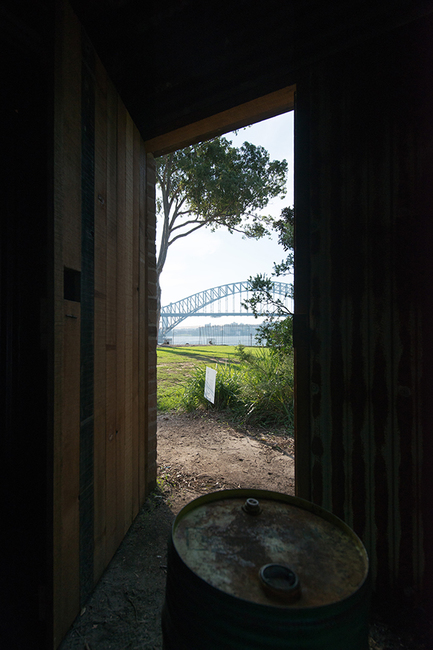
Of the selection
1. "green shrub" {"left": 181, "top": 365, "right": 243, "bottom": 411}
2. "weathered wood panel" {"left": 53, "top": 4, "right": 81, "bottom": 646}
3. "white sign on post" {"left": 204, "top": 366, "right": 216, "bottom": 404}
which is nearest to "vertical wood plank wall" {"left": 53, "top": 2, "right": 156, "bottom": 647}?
"weathered wood panel" {"left": 53, "top": 4, "right": 81, "bottom": 646}

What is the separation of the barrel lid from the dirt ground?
0.93 metres

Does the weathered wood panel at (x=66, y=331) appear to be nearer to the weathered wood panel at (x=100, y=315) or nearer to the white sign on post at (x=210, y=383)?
the weathered wood panel at (x=100, y=315)

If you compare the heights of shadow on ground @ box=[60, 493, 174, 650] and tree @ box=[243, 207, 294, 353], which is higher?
tree @ box=[243, 207, 294, 353]

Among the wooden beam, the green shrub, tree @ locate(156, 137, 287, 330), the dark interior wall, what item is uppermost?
tree @ locate(156, 137, 287, 330)

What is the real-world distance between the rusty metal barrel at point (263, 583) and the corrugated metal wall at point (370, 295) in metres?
0.70

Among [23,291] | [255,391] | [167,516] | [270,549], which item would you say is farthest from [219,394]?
[270,549]

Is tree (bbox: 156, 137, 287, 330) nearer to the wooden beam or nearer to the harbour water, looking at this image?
the wooden beam

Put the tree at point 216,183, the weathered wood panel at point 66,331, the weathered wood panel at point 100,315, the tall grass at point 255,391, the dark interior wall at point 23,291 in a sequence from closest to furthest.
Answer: the weathered wood panel at point 66,331
the dark interior wall at point 23,291
the weathered wood panel at point 100,315
the tall grass at point 255,391
the tree at point 216,183

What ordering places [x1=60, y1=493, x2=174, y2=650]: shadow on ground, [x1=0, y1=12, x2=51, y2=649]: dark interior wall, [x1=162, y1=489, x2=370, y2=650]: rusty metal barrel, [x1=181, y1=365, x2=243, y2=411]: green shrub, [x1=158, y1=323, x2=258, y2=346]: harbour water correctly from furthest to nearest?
[x1=158, y1=323, x2=258, y2=346]: harbour water, [x1=181, y1=365, x2=243, y2=411]: green shrub, [x1=0, y1=12, x2=51, y2=649]: dark interior wall, [x1=60, y1=493, x2=174, y2=650]: shadow on ground, [x1=162, y1=489, x2=370, y2=650]: rusty metal barrel

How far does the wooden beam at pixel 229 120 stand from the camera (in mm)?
1877

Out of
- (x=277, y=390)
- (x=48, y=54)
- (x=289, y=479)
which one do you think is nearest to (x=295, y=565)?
(x=48, y=54)

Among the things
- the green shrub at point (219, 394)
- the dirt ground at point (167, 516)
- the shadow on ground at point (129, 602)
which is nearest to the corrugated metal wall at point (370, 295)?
the dirt ground at point (167, 516)

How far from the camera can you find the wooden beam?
188cm

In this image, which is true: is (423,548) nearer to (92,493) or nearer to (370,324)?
(370,324)
